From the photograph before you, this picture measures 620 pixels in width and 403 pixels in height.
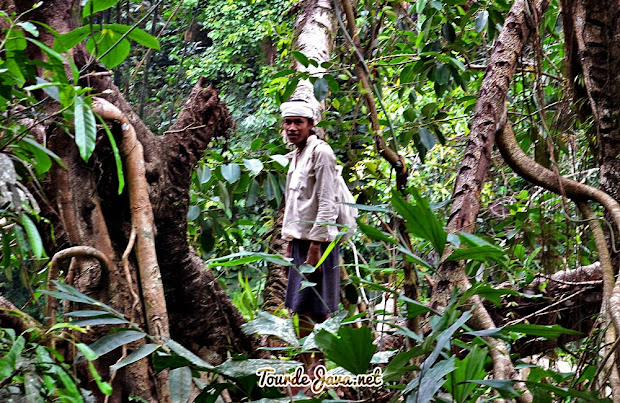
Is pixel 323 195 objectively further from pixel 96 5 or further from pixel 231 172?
pixel 96 5

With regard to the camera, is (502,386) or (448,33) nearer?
(502,386)

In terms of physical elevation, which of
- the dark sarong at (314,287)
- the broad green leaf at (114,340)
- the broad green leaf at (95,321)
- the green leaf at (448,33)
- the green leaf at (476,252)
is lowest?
the dark sarong at (314,287)

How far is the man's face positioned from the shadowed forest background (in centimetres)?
18

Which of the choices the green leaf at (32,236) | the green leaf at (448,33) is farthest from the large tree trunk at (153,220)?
the green leaf at (448,33)

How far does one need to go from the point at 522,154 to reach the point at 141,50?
5.45m

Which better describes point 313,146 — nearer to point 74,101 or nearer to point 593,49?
point 593,49

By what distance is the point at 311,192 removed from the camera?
7.96 feet

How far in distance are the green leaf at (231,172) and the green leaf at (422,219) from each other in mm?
1174

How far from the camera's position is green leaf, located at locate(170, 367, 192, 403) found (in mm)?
1072

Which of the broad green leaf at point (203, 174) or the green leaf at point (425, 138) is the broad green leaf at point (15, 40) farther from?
the green leaf at point (425, 138)

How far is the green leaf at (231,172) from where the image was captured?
7.04 feet

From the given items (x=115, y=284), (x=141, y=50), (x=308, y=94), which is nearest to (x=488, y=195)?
A: (x=308, y=94)

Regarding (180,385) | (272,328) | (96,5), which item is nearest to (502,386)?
(272,328)

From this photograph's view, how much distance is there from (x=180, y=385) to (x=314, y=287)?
1.34 meters
